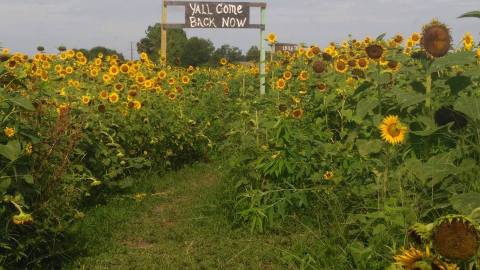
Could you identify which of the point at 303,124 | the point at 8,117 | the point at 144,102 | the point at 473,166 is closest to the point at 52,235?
the point at 8,117

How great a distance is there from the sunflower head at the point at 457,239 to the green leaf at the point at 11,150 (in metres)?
2.15

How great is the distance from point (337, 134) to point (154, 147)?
2.17 metres

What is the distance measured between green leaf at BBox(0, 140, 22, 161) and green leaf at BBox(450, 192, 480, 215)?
2065mm

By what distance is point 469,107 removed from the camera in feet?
8.23

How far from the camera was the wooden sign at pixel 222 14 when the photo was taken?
30.0 feet

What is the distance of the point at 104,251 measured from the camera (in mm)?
4012

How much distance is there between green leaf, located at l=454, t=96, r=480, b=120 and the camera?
2.48 meters

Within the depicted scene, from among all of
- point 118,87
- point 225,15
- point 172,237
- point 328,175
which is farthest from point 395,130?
point 225,15

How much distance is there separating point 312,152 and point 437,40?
156 centimetres

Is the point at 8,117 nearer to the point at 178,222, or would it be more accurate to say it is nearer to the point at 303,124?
the point at 178,222

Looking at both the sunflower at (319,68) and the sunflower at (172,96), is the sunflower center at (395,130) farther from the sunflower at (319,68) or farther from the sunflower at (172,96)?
the sunflower at (172,96)

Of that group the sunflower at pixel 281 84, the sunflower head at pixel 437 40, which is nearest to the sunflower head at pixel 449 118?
the sunflower head at pixel 437 40

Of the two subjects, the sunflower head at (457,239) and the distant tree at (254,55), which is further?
the distant tree at (254,55)

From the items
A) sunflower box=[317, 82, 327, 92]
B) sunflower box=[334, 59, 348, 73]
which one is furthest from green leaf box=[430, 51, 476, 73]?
sunflower box=[334, 59, 348, 73]
